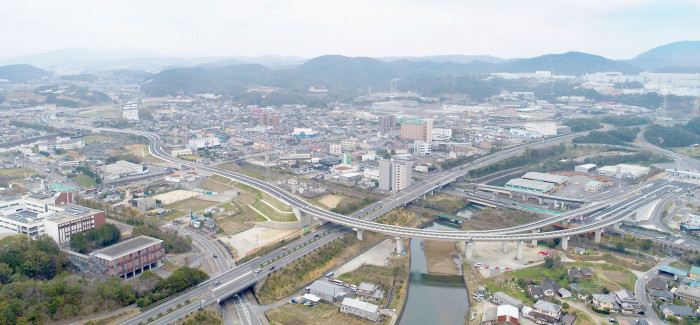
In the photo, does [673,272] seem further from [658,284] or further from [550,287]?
[550,287]

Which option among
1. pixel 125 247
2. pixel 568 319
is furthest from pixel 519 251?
pixel 125 247

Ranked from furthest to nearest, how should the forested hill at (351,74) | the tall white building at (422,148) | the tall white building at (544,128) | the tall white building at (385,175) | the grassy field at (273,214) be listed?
the forested hill at (351,74), the tall white building at (544,128), the tall white building at (422,148), the tall white building at (385,175), the grassy field at (273,214)

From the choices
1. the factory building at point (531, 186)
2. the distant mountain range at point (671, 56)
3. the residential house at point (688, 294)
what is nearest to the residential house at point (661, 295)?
the residential house at point (688, 294)

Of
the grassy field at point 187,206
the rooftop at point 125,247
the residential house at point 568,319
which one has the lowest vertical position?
the residential house at point 568,319

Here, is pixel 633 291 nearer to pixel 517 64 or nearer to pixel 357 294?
pixel 357 294

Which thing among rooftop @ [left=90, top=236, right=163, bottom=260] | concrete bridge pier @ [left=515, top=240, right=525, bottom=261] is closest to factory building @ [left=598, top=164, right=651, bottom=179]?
concrete bridge pier @ [left=515, top=240, right=525, bottom=261]

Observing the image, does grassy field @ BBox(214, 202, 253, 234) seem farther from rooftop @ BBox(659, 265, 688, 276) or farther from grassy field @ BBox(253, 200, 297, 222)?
rooftop @ BBox(659, 265, 688, 276)

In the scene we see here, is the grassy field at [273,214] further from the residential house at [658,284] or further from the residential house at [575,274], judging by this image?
the residential house at [658,284]
